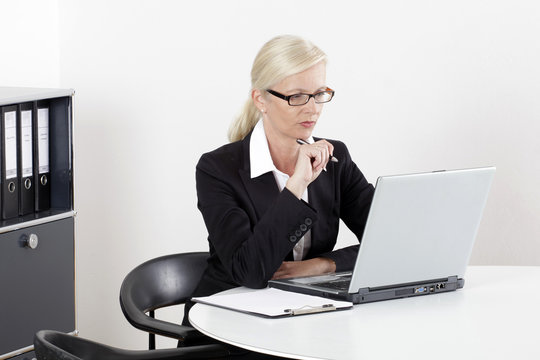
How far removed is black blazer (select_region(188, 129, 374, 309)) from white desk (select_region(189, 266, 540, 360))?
30cm

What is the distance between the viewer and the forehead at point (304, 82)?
2.32 m

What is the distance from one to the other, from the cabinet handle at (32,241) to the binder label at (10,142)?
21 cm

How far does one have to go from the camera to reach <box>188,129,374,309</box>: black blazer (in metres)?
2.13

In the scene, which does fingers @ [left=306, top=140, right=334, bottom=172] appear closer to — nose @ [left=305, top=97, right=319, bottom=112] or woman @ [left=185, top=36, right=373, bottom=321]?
woman @ [left=185, top=36, right=373, bottom=321]

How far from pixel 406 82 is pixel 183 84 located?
0.95 m

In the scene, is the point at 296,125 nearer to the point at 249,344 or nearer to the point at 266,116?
the point at 266,116

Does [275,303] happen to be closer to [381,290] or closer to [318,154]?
[381,290]

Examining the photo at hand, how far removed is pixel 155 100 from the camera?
358 centimetres

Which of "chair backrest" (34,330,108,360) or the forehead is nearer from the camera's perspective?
"chair backrest" (34,330,108,360)

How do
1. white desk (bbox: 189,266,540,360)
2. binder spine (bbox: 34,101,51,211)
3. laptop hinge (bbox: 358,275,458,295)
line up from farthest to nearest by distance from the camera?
1. binder spine (bbox: 34,101,51,211)
2. laptop hinge (bbox: 358,275,458,295)
3. white desk (bbox: 189,266,540,360)

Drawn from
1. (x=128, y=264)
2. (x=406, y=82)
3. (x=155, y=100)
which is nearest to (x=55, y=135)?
(x=155, y=100)

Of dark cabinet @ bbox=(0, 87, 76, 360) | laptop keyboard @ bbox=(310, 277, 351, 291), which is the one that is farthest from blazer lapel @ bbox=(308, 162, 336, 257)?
dark cabinet @ bbox=(0, 87, 76, 360)

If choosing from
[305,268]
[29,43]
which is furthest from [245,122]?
[29,43]

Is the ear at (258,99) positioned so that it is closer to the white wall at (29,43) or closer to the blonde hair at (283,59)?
the blonde hair at (283,59)
